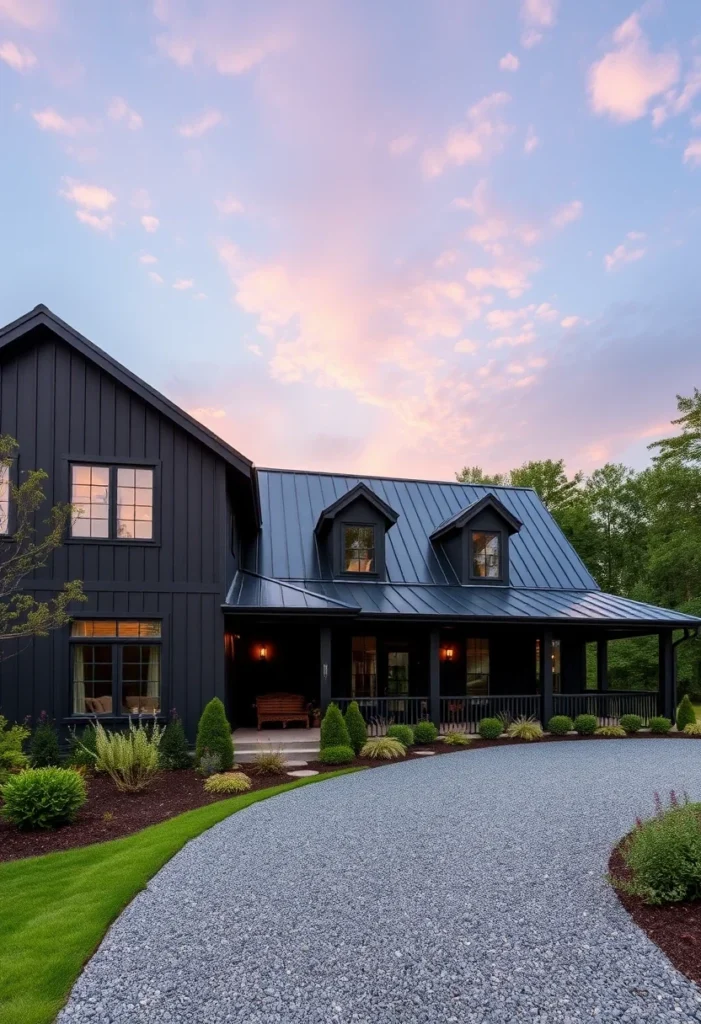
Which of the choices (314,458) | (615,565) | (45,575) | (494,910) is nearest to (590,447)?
(615,565)

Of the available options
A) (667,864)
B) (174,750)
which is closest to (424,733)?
(174,750)

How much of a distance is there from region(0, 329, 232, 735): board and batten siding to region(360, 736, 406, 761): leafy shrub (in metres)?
3.13

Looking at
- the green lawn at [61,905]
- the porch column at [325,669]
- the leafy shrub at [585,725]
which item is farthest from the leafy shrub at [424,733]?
the green lawn at [61,905]

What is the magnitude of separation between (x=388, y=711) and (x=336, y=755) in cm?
495

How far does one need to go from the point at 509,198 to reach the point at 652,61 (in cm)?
365

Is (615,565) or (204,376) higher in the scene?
(204,376)

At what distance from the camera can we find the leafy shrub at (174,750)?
11.6 meters

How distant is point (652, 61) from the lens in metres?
11.6

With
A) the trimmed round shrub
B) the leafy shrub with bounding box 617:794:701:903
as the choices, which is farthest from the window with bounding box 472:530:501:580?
the leafy shrub with bounding box 617:794:701:903

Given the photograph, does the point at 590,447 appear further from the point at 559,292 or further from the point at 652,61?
the point at 652,61

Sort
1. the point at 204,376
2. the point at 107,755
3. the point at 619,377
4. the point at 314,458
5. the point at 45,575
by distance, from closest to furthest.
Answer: the point at 107,755
the point at 45,575
the point at 204,376
the point at 619,377
the point at 314,458

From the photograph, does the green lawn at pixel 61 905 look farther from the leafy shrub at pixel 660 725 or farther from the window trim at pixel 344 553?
the leafy shrub at pixel 660 725

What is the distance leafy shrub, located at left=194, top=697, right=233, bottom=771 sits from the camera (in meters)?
11.5

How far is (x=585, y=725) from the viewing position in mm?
15938
